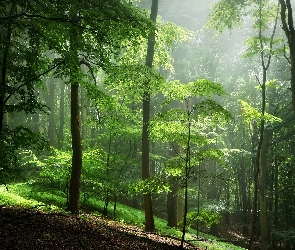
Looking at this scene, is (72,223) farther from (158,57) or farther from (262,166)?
(262,166)

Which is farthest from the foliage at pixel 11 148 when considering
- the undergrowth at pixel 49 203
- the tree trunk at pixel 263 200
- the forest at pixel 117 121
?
the tree trunk at pixel 263 200

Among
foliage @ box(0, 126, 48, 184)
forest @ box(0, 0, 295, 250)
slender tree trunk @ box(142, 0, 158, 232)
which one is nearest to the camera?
foliage @ box(0, 126, 48, 184)

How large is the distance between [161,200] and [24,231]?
18.5m

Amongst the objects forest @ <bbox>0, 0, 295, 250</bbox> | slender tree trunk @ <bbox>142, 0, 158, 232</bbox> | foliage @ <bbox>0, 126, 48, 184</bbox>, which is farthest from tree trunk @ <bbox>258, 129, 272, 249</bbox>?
foliage @ <bbox>0, 126, 48, 184</bbox>

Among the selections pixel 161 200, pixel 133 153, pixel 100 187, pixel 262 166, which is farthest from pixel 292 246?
pixel 100 187

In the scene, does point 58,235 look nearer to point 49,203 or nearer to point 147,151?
point 147,151

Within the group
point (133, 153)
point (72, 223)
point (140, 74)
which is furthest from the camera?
point (133, 153)

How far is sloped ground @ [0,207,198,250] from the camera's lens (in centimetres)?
495

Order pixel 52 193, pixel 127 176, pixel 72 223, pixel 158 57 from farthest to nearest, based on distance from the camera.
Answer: pixel 127 176
pixel 52 193
pixel 158 57
pixel 72 223

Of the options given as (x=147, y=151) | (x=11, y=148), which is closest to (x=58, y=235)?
(x=11, y=148)

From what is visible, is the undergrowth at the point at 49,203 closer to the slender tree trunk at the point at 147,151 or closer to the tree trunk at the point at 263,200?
the slender tree trunk at the point at 147,151

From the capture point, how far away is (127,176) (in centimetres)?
1488

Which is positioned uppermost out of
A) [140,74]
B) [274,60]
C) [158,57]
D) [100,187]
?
[274,60]

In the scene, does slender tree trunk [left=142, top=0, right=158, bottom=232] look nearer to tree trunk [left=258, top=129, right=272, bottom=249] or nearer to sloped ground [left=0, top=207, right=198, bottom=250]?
sloped ground [left=0, top=207, right=198, bottom=250]
